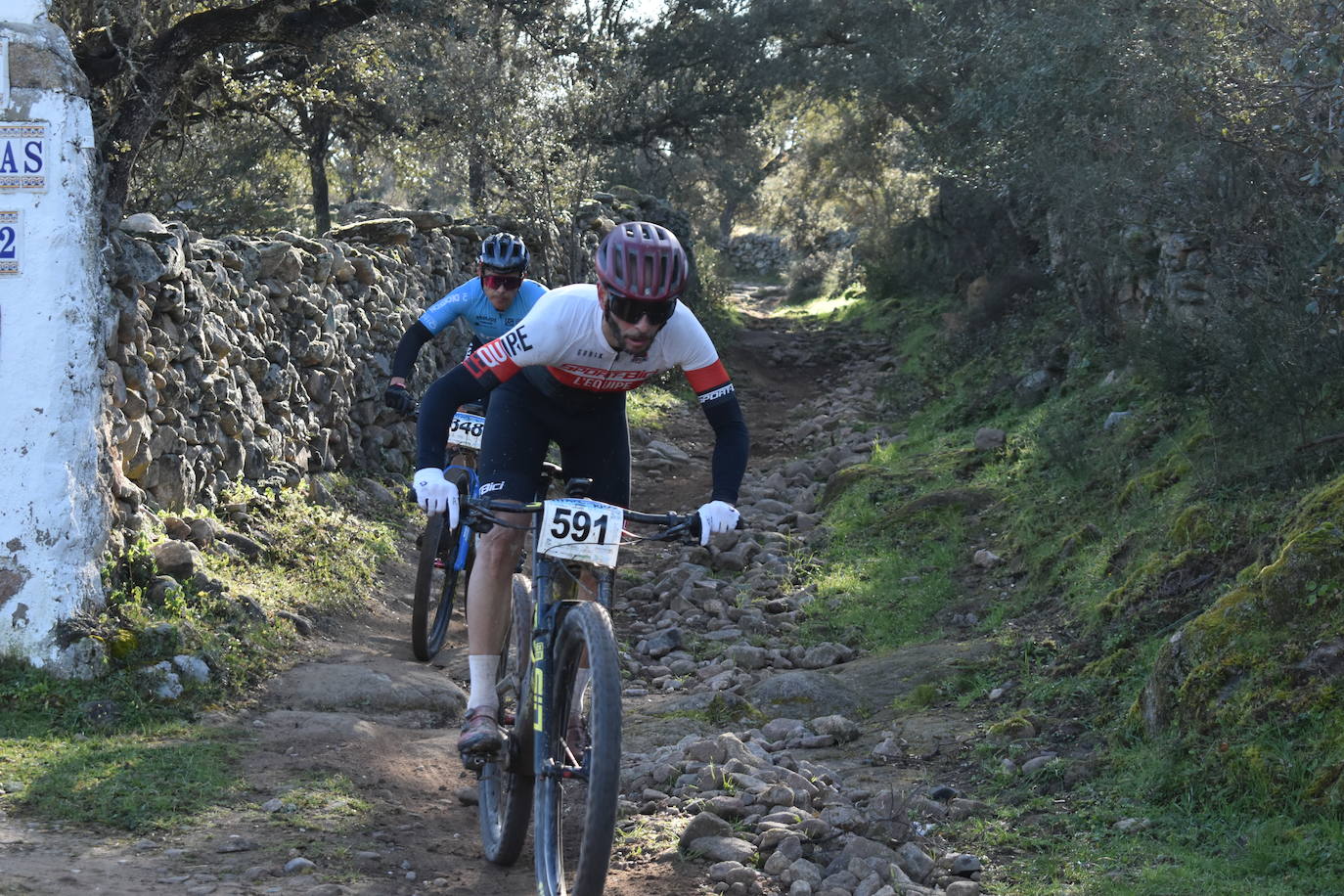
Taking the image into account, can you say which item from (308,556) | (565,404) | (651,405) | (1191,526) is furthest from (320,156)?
(565,404)

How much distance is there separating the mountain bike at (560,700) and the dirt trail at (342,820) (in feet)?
0.97

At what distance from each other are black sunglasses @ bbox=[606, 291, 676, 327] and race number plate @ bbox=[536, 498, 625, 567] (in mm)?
646

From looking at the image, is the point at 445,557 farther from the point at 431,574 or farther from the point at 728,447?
the point at 728,447

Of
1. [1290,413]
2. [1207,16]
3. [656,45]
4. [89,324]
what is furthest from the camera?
[656,45]

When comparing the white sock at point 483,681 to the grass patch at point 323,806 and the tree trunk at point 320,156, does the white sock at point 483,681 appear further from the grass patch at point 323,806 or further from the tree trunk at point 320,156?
the tree trunk at point 320,156

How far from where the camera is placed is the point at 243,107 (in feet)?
45.4

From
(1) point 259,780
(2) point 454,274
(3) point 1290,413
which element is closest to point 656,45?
(2) point 454,274

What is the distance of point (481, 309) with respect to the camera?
304 inches

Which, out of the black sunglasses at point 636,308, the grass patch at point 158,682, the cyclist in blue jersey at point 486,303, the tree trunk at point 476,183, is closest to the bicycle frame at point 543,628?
the black sunglasses at point 636,308

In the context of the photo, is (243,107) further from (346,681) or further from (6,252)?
(346,681)

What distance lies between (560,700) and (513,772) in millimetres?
425

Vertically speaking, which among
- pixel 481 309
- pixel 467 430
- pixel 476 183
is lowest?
pixel 467 430

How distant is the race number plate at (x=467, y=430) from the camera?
23.8 ft

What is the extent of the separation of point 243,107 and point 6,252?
8.26 m
